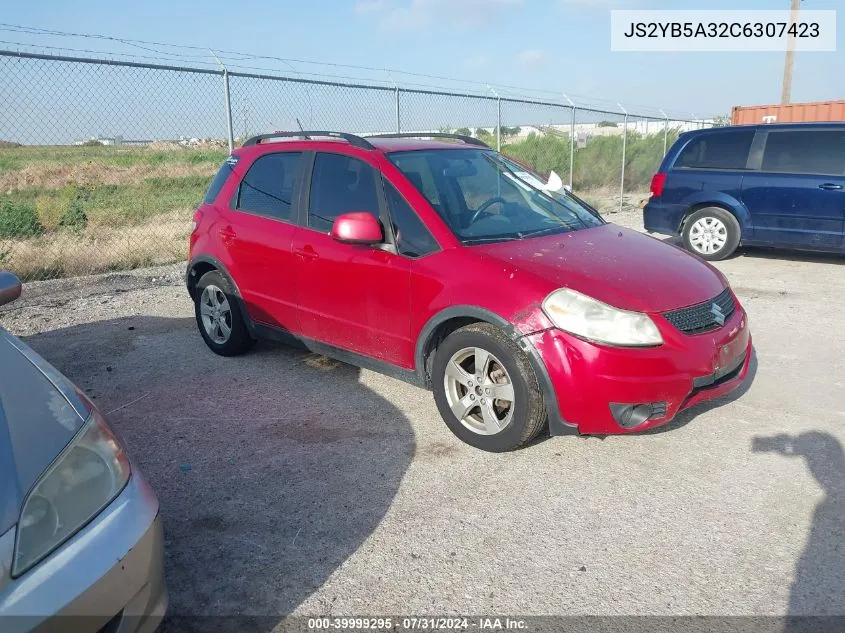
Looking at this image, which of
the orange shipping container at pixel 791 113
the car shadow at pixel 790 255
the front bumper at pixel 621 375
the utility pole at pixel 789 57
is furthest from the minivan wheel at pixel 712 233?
the utility pole at pixel 789 57

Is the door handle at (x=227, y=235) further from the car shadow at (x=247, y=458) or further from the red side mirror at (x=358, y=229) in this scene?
the red side mirror at (x=358, y=229)

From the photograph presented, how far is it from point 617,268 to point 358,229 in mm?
1445

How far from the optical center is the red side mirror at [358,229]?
3.80 meters

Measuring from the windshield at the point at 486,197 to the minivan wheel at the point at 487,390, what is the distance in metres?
0.62

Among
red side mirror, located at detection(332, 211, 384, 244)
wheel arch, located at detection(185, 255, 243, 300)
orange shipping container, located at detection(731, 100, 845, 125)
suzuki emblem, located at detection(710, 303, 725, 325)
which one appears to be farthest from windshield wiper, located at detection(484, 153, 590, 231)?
orange shipping container, located at detection(731, 100, 845, 125)

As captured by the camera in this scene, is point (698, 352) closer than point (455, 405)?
Yes

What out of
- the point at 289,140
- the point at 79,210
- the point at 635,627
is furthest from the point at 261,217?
the point at 79,210

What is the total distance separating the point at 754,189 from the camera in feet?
28.0

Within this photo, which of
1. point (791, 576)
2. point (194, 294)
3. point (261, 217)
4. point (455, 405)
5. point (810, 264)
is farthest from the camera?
point (810, 264)

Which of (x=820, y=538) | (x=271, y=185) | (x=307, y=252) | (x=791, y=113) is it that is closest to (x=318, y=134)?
(x=271, y=185)

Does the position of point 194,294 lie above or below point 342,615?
above

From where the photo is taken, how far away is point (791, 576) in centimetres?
261

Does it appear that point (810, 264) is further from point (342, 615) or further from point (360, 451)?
point (342, 615)

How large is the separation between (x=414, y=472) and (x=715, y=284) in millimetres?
1998
